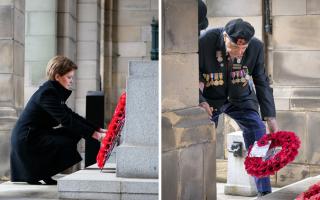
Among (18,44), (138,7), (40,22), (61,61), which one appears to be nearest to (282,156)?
(61,61)

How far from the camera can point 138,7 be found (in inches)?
761

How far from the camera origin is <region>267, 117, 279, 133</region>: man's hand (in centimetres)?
488

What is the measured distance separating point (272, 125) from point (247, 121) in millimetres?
260

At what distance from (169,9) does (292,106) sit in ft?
5.75

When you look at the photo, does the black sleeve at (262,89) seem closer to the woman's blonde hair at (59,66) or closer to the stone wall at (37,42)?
the woman's blonde hair at (59,66)

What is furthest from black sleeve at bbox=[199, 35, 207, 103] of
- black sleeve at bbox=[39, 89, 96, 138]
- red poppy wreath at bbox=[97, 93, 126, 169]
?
black sleeve at bbox=[39, 89, 96, 138]

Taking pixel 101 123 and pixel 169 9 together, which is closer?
pixel 169 9

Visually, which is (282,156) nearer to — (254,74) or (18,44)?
(254,74)

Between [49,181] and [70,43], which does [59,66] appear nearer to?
[49,181]

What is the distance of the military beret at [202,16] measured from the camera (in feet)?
15.0

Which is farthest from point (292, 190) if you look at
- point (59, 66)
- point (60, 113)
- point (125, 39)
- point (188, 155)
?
point (125, 39)

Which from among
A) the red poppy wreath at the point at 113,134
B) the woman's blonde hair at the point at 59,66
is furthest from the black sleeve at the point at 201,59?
the woman's blonde hair at the point at 59,66

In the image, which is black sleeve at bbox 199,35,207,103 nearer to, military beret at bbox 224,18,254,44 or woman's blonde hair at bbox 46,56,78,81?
military beret at bbox 224,18,254,44

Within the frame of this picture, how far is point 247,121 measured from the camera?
4758 mm
